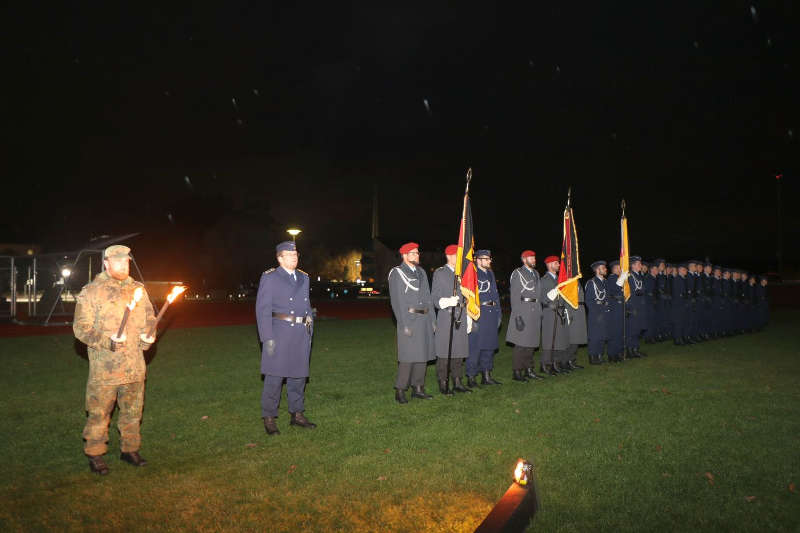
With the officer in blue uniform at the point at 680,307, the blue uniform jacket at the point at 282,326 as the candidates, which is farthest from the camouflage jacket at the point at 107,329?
the officer in blue uniform at the point at 680,307

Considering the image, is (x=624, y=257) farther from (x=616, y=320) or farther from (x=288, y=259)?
(x=288, y=259)

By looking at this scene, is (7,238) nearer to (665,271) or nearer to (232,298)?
(232,298)

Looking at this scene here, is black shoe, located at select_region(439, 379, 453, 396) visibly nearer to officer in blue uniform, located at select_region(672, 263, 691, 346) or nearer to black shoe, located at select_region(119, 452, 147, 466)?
black shoe, located at select_region(119, 452, 147, 466)

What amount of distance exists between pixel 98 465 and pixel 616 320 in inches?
404

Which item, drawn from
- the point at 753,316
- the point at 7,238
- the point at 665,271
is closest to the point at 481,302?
the point at 665,271

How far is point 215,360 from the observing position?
477 inches

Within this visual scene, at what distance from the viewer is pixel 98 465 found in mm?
5047

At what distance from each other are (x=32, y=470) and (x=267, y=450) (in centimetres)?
208

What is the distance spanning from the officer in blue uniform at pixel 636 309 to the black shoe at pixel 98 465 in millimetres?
10737

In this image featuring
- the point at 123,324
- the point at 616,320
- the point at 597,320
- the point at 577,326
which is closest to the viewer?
the point at 123,324

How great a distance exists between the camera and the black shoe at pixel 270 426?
640 centimetres

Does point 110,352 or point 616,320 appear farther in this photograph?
point 616,320

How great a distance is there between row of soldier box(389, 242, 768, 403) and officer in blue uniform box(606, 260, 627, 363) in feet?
0.07

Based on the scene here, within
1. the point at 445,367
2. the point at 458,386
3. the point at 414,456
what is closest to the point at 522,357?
the point at 458,386
